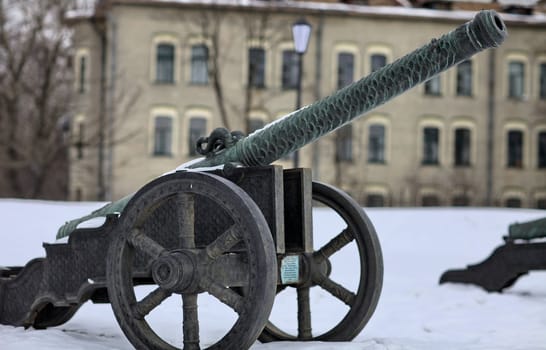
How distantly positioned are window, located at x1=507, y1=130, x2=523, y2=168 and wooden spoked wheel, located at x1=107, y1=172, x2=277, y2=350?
1234 inches

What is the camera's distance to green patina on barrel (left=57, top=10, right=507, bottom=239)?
529 cm

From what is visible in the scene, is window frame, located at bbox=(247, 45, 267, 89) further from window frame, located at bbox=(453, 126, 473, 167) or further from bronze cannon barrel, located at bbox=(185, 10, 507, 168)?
bronze cannon barrel, located at bbox=(185, 10, 507, 168)

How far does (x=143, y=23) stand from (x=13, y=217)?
2019cm

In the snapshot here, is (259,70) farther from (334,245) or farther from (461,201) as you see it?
(334,245)

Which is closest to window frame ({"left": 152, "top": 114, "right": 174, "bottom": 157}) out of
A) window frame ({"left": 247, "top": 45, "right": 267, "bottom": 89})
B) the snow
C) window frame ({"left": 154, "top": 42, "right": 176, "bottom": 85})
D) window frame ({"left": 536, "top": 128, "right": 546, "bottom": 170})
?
window frame ({"left": 154, "top": 42, "right": 176, "bottom": 85})

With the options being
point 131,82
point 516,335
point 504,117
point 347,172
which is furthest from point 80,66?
point 516,335

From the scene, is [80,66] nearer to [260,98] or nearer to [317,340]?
[260,98]

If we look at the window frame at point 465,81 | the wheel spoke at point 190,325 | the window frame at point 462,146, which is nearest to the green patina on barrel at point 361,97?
the wheel spoke at point 190,325

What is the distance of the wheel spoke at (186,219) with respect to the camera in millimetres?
5398

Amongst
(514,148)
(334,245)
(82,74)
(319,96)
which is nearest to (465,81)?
(514,148)

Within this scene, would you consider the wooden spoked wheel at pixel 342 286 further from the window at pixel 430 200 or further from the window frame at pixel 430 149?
the window frame at pixel 430 149

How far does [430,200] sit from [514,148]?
12.6 ft

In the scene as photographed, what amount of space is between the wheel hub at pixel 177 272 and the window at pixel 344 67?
29119 millimetres

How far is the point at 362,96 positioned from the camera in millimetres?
5578
